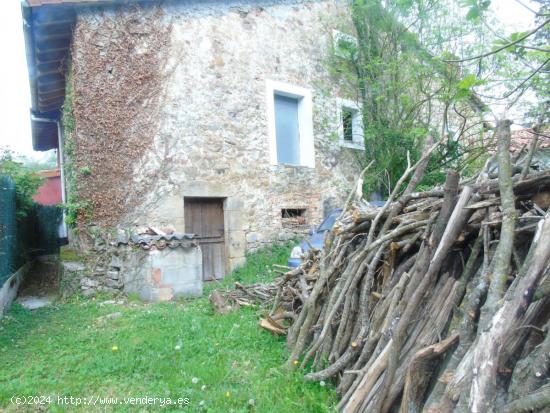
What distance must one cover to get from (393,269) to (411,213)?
45cm

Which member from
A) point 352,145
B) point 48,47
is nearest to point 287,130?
point 352,145

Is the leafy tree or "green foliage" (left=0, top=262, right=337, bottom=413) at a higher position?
the leafy tree

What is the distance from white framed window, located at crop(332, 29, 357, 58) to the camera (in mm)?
10375

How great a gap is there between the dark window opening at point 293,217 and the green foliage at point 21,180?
17.2 ft

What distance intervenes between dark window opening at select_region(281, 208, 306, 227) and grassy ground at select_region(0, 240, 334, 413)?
4.03 m

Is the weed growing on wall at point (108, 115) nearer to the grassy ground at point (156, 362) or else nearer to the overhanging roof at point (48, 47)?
the overhanging roof at point (48, 47)

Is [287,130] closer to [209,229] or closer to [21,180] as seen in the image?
[209,229]

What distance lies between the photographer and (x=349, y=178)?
10555mm

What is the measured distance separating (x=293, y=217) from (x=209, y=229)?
2.12 m

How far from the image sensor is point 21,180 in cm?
843

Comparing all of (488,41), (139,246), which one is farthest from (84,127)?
(488,41)

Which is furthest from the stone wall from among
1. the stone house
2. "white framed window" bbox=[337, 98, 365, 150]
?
"white framed window" bbox=[337, 98, 365, 150]

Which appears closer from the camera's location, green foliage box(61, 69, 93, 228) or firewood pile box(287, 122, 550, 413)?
firewood pile box(287, 122, 550, 413)

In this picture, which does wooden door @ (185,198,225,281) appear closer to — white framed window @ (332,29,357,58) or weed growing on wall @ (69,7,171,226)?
weed growing on wall @ (69,7,171,226)
